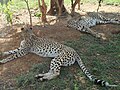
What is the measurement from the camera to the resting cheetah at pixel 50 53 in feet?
18.8

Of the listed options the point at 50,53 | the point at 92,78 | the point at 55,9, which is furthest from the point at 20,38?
the point at 55,9

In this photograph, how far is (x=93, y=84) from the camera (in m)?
5.47

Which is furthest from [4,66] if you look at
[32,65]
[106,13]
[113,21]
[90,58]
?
[106,13]

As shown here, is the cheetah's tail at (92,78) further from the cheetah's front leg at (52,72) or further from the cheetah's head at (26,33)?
the cheetah's head at (26,33)

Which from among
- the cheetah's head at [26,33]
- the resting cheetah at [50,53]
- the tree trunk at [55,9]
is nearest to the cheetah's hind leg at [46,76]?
the resting cheetah at [50,53]

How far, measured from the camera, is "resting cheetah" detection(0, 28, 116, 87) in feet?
18.8

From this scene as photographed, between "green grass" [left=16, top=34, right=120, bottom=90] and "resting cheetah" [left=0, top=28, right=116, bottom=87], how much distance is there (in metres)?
0.11

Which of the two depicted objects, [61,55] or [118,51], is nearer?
[61,55]

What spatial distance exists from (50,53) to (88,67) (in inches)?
40.7

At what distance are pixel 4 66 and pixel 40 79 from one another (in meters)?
1.18

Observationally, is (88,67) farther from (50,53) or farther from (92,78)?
(50,53)

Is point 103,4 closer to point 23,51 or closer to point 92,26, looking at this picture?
point 92,26

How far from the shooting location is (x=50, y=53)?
6.72 meters

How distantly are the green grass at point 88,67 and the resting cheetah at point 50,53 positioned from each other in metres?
0.11
